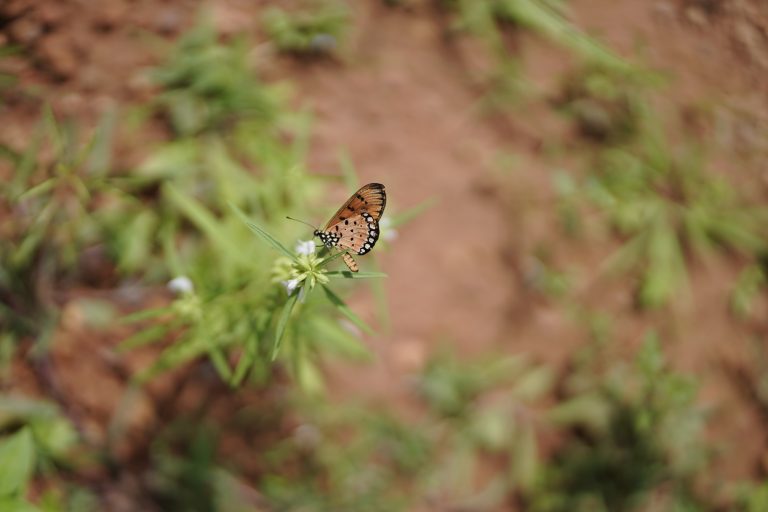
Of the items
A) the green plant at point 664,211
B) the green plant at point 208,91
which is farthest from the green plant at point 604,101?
the green plant at point 208,91

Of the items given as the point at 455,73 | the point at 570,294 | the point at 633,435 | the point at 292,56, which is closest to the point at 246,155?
the point at 292,56

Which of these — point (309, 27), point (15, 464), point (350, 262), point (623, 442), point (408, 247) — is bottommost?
point (15, 464)

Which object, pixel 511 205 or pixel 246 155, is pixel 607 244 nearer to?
pixel 511 205

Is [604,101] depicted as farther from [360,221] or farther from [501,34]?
[360,221]

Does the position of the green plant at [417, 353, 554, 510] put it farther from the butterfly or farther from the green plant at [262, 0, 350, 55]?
the green plant at [262, 0, 350, 55]

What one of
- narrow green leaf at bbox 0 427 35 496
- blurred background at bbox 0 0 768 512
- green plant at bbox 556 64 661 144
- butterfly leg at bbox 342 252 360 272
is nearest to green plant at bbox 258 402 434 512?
blurred background at bbox 0 0 768 512

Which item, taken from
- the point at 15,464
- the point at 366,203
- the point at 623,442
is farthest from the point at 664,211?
the point at 15,464

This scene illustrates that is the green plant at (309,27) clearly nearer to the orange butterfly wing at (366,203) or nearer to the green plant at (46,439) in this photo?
the orange butterfly wing at (366,203)
